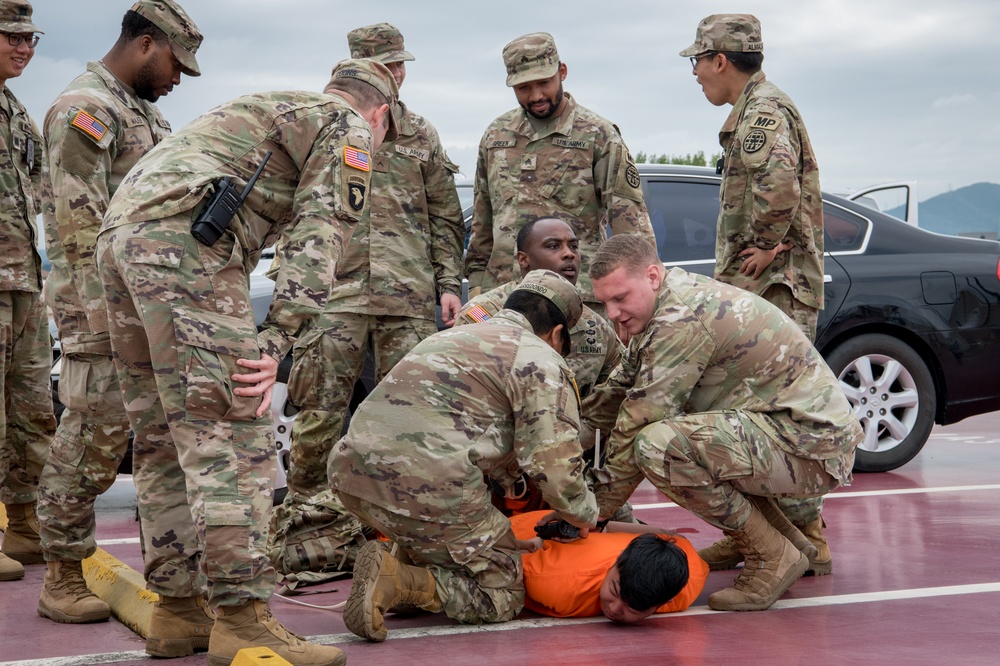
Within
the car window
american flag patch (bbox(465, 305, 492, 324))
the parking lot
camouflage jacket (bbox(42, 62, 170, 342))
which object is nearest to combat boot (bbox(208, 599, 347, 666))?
the parking lot

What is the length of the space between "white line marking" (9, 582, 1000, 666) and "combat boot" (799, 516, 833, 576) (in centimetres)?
35

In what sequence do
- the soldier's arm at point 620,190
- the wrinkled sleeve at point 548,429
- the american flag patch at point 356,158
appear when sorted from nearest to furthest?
1. the american flag patch at point 356,158
2. the wrinkled sleeve at point 548,429
3. the soldier's arm at point 620,190

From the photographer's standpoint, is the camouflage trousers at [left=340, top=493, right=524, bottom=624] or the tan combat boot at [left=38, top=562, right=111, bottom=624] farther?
the tan combat boot at [left=38, top=562, right=111, bottom=624]

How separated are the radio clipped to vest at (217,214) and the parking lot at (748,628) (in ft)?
4.60

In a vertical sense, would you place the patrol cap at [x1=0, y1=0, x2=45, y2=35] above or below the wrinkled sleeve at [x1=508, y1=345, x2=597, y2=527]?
above

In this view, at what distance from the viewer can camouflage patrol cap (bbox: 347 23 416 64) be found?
232 inches

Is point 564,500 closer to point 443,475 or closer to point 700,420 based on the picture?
point 443,475

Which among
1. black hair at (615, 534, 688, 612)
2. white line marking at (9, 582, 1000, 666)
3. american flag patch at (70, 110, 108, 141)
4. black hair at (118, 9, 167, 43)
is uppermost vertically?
black hair at (118, 9, 167, 43)

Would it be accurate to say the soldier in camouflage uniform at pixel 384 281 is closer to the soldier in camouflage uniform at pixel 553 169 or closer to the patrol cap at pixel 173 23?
the soldier in camouflage uniform at pixel 553 169

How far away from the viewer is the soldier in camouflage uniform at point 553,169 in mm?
5746

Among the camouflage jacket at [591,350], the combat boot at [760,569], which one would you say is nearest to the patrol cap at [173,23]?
the camouflage jacket at [591,350]

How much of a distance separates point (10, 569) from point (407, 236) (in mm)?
2332

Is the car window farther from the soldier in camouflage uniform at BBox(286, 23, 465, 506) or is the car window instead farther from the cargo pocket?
the cargo pocket

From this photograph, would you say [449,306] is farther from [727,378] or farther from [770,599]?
[770,599]
